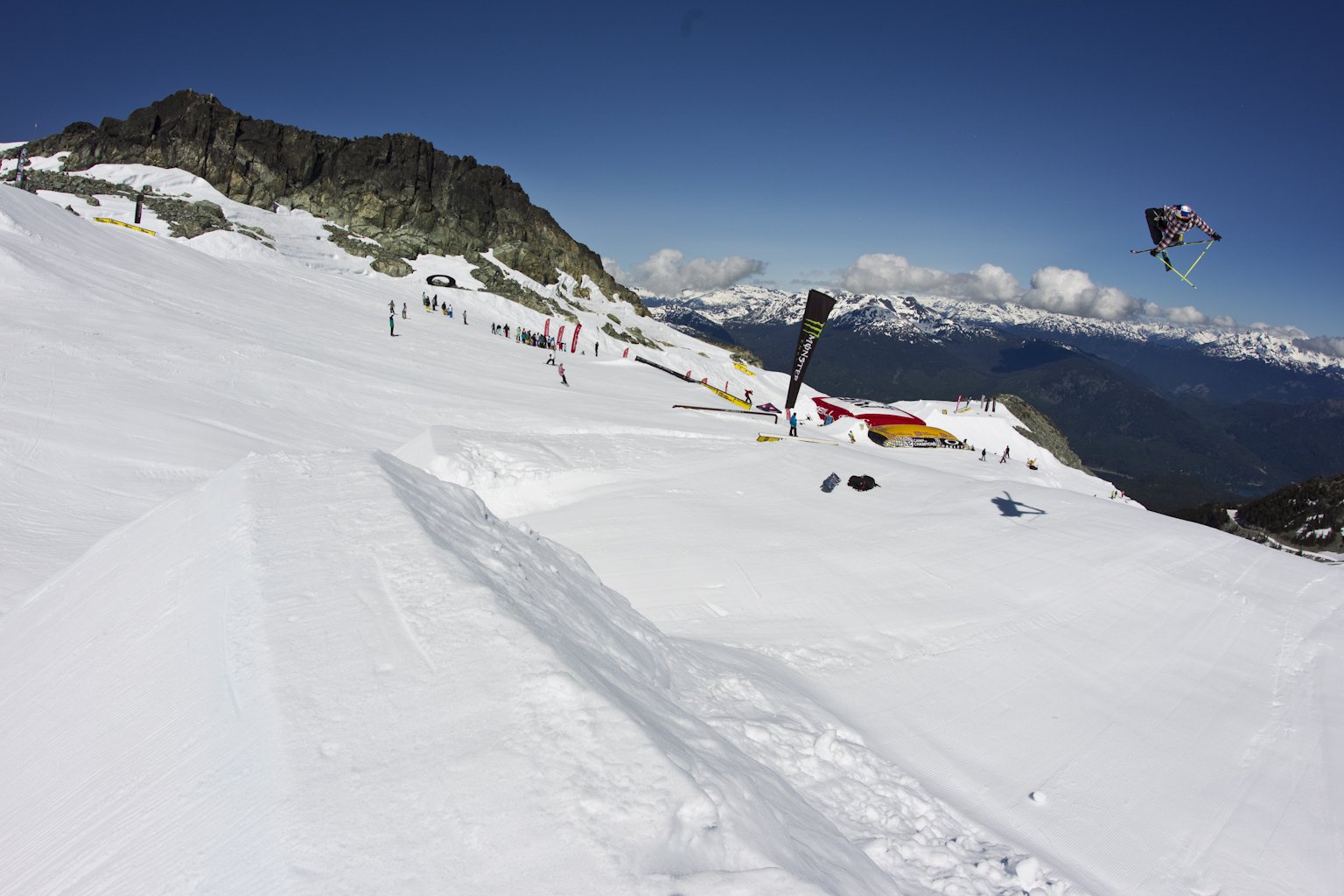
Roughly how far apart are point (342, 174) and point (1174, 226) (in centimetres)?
8821

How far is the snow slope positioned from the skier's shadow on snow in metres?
0.13

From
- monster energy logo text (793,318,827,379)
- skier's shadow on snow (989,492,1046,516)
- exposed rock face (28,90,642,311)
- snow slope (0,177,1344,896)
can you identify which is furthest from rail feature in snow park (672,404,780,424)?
exposed rock face (28,90,642,311)

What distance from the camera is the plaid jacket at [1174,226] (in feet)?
56.7

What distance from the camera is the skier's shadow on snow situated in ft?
49.3

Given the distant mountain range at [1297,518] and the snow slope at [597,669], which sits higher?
the distant mountain range at [1297,518]

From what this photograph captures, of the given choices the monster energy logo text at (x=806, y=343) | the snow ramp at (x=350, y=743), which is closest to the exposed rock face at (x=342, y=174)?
the monster energy logo text at (x=806, y=343)

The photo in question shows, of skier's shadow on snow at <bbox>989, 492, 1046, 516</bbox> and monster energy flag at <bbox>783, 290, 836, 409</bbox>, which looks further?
monster energy flag at <bbox>783, 290, 836, 409</bbox>

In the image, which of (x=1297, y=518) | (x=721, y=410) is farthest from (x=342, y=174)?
(x=1297, y=518)

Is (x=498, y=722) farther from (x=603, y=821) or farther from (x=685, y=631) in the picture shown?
(x=685, y=631)

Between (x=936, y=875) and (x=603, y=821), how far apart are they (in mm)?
3318

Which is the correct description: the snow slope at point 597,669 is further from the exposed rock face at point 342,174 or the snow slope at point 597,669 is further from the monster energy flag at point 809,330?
the exposed rock face at point 342,174

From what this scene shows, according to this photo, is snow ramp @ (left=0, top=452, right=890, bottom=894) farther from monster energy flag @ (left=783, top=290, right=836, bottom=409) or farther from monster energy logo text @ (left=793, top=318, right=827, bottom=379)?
monster energy logo text @ (left=793, top=318, right=827, bottom=379)

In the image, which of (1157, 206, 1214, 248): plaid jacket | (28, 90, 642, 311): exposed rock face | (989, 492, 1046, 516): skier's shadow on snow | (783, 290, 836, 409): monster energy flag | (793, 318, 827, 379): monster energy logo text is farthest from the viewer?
(28, 90, 642, 311): exposed rock face

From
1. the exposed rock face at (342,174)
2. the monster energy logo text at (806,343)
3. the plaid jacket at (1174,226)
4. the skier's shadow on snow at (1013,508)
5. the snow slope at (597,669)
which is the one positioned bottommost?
the snow slope at (597,669)
